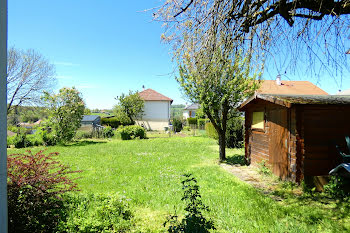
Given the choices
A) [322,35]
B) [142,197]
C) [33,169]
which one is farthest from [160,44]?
[142,197]

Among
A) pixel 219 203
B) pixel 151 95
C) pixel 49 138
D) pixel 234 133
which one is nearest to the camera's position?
pixel 219 203

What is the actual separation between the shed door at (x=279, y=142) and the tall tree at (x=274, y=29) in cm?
427

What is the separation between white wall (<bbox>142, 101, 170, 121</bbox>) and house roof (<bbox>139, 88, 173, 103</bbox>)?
0.70 m

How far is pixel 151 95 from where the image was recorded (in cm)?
3588

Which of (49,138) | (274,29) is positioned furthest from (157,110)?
(274,29)

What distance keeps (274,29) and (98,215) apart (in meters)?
4.09

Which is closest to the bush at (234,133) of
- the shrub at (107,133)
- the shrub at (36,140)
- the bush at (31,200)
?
the bush at (31,200)

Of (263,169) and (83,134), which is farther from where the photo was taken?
(83,134)

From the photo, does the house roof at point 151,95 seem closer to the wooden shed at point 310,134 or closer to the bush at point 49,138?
Result: the bush at point 49,138

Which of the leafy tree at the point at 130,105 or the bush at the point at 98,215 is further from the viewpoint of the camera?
the leafy tree at the point at 130,105

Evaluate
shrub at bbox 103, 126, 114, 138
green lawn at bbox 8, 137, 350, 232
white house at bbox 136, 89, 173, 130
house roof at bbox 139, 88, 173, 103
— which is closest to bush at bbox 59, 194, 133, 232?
green lawn at bbox 8, 137, 350, 232

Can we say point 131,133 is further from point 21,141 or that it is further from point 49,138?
point 21,141

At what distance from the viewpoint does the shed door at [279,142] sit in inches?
247

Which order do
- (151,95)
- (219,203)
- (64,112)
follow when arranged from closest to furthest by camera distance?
(219,203) < (64,112) < (151,95)
